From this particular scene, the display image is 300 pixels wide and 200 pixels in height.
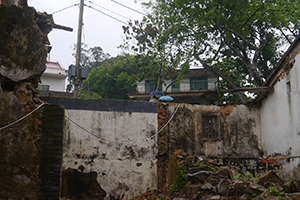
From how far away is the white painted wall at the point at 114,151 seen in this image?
8883 millimetres

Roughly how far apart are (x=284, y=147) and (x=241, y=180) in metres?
4.12

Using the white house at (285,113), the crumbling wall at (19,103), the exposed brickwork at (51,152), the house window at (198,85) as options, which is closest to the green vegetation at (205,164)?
the white house at (285,113)

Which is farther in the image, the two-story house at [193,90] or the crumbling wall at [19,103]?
the two-story house at [193,90]

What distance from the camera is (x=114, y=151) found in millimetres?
9188

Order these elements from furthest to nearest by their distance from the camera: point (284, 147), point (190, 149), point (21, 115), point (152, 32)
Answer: point (152, 32) → point (190, 149) → point (284, 147) → point (21, 115)

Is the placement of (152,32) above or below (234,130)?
above

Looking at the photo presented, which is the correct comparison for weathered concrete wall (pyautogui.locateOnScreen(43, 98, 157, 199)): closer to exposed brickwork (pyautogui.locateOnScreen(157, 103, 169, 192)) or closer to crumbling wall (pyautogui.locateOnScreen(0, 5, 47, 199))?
exposed brickwork (pyautogui.locateOnScreen(157, 103, 169, 192))

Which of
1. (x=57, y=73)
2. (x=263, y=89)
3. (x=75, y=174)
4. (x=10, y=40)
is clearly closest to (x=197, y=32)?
(x=263, y=89)

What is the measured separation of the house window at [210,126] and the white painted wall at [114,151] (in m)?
2.26

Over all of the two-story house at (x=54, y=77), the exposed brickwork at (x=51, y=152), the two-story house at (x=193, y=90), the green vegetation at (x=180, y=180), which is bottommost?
the green vegetation at (x=180, y=180)

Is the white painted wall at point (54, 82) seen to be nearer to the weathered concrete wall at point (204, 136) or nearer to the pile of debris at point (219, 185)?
the weathered concrete wall at point (204, 136)

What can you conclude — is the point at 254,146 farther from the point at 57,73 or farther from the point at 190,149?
the point at 57,73

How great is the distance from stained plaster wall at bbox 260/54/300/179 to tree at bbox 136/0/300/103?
13.5 feet

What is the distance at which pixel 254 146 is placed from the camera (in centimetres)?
1124
